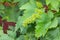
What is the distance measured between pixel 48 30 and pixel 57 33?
0.08 metres

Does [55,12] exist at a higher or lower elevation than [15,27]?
higher

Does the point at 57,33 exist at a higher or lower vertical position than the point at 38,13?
lower

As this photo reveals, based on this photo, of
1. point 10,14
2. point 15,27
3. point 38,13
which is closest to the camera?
point 38,13

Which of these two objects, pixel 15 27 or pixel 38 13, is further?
pixel 15 27

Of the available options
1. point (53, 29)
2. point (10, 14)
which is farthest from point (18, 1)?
point (53, 29)

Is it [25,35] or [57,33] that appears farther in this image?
[25,35]

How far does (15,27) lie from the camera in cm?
181

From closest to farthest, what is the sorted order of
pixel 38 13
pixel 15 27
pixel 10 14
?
pixel 38 13 < pixel 15 27 < pixel 10 14

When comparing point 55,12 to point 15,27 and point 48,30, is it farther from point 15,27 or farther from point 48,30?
point 15,27

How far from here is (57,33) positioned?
64.9 inches

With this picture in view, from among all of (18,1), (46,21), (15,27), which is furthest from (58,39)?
(18,1)

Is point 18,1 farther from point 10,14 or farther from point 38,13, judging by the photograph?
point 38,13

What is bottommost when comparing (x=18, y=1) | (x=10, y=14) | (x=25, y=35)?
(x=25, y=35)

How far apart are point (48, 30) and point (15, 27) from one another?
0.98 ft
